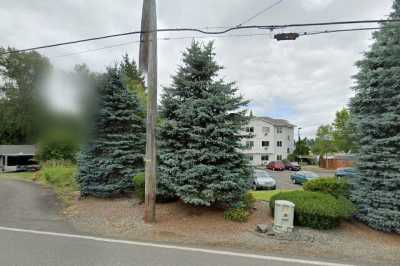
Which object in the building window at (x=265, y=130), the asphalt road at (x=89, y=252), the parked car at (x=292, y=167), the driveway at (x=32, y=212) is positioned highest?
the building window at (x=265, y=130)

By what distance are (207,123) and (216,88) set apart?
111 centimetres

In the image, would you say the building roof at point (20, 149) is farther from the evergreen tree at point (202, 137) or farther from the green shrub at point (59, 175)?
the evergreen tree at point (202, 137)

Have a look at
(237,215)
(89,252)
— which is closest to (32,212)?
(89,252)

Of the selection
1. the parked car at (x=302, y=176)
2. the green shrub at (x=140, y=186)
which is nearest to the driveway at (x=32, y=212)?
the green shrub at (x=140, y=186)

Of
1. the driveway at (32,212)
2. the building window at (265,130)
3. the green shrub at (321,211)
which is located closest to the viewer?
the green shrub at (321,211)

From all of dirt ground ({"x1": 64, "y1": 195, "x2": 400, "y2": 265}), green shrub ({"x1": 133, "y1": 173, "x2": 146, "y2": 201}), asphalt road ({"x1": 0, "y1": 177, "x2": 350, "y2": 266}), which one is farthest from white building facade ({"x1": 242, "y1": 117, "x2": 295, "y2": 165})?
asphalt road ({"x1": 0, "y1": 177, "x2": 350, "y2": 266})

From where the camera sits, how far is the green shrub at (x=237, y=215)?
713cm

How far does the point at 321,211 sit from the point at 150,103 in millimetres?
5270

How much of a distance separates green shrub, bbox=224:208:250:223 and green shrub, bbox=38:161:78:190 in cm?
948

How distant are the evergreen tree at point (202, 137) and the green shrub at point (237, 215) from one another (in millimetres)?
250

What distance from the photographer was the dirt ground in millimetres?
5469

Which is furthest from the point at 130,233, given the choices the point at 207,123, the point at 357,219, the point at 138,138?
the point at 357,219

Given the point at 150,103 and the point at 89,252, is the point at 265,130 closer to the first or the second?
the point at 150,103

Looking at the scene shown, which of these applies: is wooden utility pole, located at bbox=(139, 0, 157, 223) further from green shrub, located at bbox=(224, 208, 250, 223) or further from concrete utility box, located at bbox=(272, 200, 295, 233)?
concrete utility box, located at bbox=(272, 200, 295, 233)
